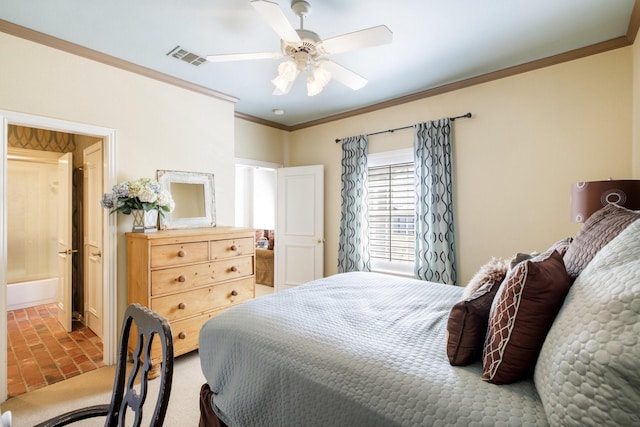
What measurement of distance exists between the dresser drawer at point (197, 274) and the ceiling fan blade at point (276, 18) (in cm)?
206

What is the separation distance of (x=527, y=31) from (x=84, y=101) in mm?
3664

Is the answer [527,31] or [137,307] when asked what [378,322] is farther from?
[527,31]

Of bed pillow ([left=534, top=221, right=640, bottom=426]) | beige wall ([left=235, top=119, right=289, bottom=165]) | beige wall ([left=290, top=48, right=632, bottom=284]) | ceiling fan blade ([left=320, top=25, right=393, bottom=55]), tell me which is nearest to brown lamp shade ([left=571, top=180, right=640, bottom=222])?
beige wall ([left=290, top=48, right=632, bottom=284])

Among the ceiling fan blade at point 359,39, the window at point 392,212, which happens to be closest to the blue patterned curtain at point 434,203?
the window at point 392,212

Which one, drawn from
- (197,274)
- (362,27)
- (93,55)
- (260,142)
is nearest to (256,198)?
(260,142)

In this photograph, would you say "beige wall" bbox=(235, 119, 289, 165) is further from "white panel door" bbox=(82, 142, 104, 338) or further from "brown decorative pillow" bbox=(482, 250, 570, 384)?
"brown decorative pillow" bbox=(482, 250, 570, 384)

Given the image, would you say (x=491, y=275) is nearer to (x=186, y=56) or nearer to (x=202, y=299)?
(x=202, y=299)

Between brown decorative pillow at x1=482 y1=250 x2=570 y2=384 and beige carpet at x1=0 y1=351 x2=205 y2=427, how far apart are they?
6.46ft

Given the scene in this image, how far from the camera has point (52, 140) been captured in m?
4.21

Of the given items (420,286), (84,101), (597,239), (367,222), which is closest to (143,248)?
(84,101)

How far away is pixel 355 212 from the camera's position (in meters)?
4.03

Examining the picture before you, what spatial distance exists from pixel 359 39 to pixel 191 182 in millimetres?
2357

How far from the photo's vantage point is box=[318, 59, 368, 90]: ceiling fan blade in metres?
2.17

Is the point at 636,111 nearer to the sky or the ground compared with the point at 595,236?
nearer to the sky
